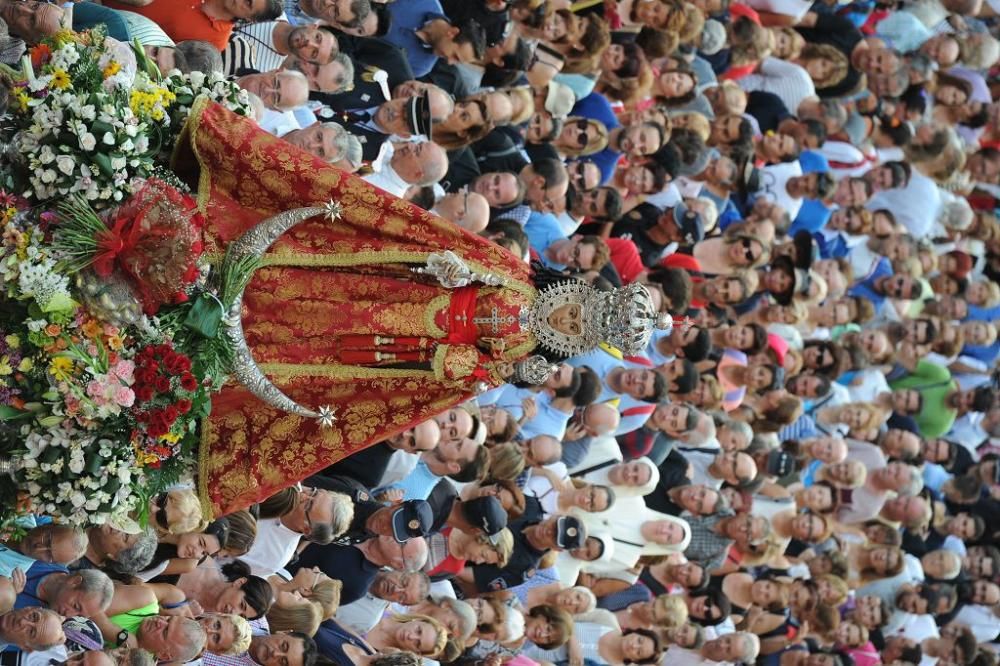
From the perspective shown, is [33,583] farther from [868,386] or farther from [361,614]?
[868,386]

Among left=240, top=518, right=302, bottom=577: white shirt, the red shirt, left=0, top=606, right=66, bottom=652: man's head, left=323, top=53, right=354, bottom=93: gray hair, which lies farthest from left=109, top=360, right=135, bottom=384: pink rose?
the red shirt

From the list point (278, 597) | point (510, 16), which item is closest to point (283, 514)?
point (278, 597)

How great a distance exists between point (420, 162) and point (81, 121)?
2660 millimetres

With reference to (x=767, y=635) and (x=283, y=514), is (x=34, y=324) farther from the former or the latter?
(x=767, y=635)

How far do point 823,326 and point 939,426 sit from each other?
5.67 feet

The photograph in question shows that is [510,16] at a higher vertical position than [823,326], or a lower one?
higher

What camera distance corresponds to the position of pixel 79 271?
5219 mm

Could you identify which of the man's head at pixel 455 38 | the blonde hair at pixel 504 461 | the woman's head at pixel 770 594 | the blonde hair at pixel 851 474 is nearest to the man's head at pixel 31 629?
the blonde hair at pixel 504 461

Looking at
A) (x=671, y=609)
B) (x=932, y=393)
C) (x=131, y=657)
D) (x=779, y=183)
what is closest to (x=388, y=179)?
(x=131, y=657)

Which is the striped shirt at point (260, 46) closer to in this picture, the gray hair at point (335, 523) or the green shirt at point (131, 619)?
Answer: the gray hair at point (335, 523)

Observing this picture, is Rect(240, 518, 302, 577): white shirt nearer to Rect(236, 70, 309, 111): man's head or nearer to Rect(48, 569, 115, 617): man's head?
Rect(48, 569, 115, 617): man's head

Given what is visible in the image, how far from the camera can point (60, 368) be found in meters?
5.20

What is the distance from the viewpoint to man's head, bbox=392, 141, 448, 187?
7613 millimetres

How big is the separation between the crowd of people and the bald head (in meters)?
0.05
